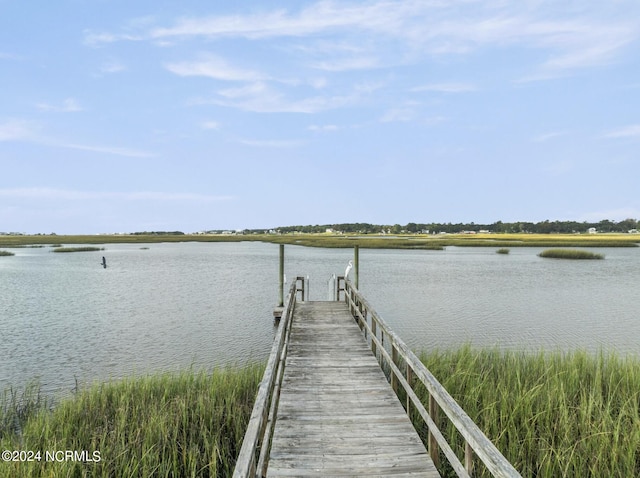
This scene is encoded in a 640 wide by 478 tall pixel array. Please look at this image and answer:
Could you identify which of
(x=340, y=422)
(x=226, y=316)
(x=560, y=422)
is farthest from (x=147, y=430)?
(x=226, y=316)

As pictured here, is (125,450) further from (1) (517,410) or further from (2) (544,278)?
(2) (544,278)

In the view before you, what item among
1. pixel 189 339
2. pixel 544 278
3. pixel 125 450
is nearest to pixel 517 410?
pixel 125 450

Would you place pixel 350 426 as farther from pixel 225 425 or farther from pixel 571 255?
pixel 571 255

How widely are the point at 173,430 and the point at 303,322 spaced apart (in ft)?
18.7

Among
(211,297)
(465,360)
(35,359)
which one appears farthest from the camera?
(211,297)

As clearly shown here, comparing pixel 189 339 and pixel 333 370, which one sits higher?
pixel 333 370

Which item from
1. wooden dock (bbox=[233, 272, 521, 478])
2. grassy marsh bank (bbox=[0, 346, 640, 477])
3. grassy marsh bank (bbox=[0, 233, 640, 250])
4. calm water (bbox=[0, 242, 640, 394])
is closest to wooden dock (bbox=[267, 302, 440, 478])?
wooden dock (bbox=[233, 272, 521, 478])

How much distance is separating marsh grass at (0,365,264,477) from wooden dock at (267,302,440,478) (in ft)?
3.33

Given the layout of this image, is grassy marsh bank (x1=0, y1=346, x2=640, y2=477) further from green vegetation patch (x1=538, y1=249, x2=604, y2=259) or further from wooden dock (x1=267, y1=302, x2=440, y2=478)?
green vegetation patch (x1=538, y1=249, x2=604, y2=259)

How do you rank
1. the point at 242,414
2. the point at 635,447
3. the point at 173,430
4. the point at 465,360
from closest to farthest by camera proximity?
the point at 635,447, the point at 173,430, the point at 242,414, the point at 465,360

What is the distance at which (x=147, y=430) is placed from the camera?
17.9 ft

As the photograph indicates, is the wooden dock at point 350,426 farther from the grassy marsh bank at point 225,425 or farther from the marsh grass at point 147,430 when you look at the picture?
the marsh grass at point 147,430

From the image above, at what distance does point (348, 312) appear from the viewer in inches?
492

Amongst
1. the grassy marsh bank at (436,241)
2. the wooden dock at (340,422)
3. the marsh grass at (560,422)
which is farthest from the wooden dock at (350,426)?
the grassy marsh bank at (436,241)
